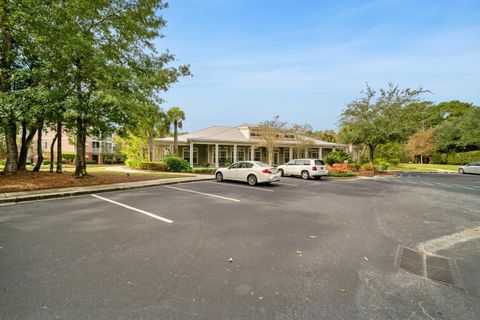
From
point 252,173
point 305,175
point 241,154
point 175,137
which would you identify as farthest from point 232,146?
point 252,173

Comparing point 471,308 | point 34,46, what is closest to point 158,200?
point 471,308

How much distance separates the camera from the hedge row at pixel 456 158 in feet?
117

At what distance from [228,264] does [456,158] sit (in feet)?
166

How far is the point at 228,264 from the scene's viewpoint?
3645 millimetres

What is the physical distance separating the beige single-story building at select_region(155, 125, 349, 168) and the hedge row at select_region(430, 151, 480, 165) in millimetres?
22408

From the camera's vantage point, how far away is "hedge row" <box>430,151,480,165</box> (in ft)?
117

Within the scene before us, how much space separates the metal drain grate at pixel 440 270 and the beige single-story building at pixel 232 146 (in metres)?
21.4

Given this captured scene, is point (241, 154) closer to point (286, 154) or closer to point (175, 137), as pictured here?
point (286, 154)

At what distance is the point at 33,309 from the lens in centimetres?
254

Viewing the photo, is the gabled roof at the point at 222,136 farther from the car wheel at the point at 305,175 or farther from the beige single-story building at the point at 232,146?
the car wheel at the point at 305,175

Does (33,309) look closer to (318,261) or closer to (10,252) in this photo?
(10,252)

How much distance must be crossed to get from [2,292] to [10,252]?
1562mm

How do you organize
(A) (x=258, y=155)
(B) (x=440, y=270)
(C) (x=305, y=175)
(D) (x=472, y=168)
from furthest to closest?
(A) (x=258, y=155) → (D) (x=472, y=168) → (C) (x=305, y=175) → (B) (x=440, y=270)

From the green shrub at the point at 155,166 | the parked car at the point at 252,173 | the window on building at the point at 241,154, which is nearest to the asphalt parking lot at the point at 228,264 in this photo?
the parked car at the point at 252,173
